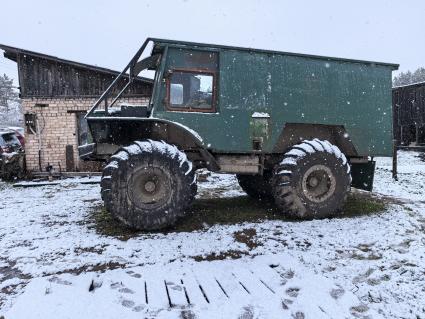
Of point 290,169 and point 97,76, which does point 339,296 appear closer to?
point 290,169

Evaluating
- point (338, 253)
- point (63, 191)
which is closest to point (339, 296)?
point (338, 253)

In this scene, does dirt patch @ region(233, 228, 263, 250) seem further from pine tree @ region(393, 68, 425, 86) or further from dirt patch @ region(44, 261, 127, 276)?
pine tree @ region(393, 68, 425, 86)

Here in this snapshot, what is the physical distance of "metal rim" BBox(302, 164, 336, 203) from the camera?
566 centimetres

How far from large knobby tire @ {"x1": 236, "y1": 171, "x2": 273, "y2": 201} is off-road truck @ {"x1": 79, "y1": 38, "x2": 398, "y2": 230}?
2.07 feet

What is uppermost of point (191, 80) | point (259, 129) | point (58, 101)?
point (58, 101)

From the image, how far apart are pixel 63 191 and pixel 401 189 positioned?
8230 mm

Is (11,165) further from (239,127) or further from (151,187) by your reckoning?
(239,127)

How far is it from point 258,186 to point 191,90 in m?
2.60

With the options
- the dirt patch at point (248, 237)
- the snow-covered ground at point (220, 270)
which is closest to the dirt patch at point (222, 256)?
the snow-covered ground at point (220, 270)

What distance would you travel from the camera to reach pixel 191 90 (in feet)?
17.7

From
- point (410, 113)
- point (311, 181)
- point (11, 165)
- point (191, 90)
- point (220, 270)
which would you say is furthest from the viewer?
point (410, 113)

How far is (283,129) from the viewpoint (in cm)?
588

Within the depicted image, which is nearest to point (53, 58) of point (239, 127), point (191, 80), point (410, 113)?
point (191, 80)

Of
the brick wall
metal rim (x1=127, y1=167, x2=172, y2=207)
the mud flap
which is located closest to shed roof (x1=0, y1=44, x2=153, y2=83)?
the brick wall
